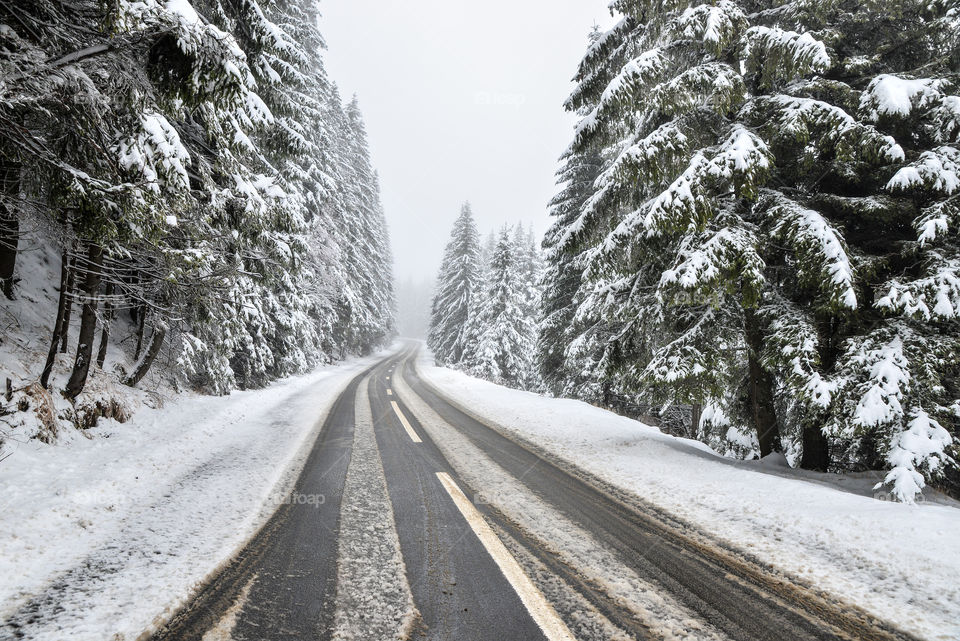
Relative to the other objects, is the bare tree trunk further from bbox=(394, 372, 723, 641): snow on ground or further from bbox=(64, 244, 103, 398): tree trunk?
bbox=(394, 372, 723, 641): snow on ground

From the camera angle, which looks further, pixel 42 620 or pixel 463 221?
pixel 463 221

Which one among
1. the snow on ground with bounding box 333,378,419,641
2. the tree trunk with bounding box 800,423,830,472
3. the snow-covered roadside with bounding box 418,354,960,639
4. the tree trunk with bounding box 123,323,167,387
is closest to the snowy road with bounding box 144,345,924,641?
the snow on ground with bounding box 333,378,419,641

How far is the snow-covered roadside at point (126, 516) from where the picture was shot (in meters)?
2.60

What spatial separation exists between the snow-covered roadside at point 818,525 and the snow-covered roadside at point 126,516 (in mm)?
→ 4645

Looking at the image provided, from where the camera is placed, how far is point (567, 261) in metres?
15.5

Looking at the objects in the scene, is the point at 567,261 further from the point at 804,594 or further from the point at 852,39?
the point at 804,594

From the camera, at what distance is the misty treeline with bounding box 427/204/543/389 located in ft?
92.8

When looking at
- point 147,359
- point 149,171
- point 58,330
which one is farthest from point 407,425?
point 149,171

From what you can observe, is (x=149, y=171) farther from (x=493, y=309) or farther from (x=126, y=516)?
(x=493, y=309)

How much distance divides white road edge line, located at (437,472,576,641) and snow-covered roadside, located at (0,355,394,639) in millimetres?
2137

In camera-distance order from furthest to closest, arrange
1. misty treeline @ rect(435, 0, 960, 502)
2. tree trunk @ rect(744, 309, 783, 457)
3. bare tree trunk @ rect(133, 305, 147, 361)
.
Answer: bare tree trunk @ rect(133, 305, 147, 361)
tree trunk @ rect(744, 309, 783, 457)
misty treeline @ rect(435, 0, 960, 502)

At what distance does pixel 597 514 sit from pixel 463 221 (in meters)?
36.4

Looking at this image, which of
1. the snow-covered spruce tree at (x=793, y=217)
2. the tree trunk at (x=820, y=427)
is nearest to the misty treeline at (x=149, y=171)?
the snow-covered spruce tree at (x=793, y=217)

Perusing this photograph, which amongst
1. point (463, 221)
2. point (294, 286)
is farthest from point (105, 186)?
point (463, 221)
